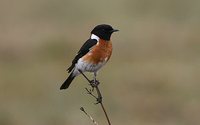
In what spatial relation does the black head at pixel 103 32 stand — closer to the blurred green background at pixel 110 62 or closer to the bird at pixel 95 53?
the bird at pixel 95 53

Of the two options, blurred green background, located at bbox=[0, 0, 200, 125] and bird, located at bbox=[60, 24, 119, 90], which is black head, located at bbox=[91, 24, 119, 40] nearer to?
bird, located at bbox=[60, 24, 119, 90]

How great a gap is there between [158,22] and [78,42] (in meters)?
2.39

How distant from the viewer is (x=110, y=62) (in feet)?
46.8

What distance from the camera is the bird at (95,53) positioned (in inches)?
266

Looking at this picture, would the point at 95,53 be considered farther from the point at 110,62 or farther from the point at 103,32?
the point at 110,62

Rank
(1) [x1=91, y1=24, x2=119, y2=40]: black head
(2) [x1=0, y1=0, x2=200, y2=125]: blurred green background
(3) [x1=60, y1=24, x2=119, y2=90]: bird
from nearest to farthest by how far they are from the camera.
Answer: (3) [x1=60, y1=24, x2=119, y2=90]: bird, (1) [x1=91, y1=24, x2=119, y2=40]: black head, (2) [x1=0, y1=0, x2=200, y2=125]: blurred green background

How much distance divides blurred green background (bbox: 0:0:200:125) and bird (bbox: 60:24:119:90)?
2943 millimetres

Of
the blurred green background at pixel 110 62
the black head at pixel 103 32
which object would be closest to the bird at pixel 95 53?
the black head at pixel 103 32

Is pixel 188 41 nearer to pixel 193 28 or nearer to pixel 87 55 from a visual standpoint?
pixel 193 28

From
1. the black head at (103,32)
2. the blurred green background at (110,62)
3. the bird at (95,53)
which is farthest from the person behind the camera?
the blurred green background at (110,62)

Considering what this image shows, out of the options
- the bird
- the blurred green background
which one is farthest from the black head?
the blurred green background

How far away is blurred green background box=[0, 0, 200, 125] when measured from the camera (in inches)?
441

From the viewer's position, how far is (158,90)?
12484mm

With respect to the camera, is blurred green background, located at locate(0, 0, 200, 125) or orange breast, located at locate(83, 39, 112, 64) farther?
blurred green background, located at locate(0, 0, 200, 125)
